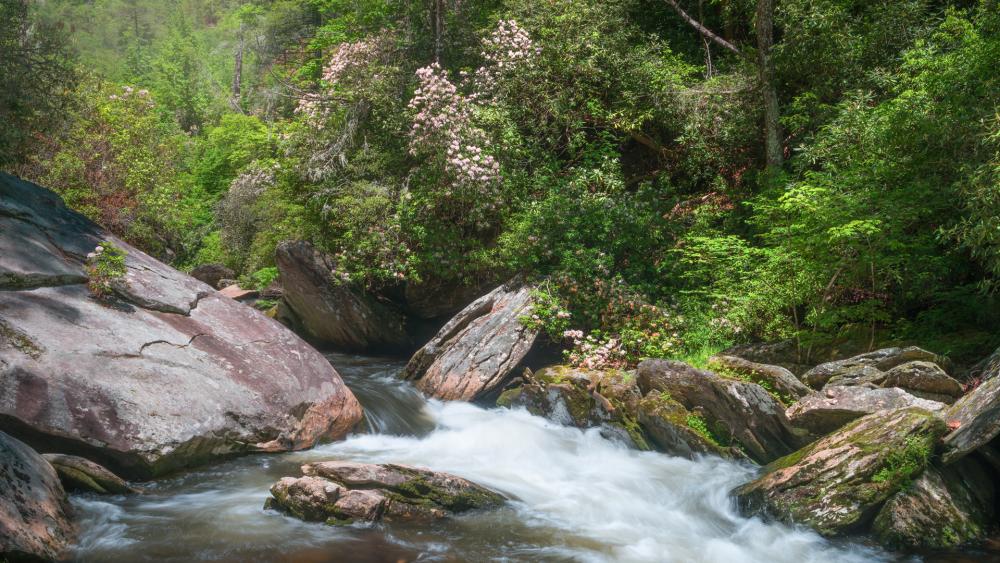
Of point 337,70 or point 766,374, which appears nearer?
point 766,374

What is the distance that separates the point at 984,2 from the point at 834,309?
13.2ft

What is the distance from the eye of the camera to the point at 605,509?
6477 mm

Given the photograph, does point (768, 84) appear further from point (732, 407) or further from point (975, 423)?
point (975, 423)

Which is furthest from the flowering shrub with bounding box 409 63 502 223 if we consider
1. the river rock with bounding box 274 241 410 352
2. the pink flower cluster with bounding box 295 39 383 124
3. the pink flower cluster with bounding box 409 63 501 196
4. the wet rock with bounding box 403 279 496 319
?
the river rock with bounding box 274 241 410 352

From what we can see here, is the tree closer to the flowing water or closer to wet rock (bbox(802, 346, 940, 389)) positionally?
the flowing water

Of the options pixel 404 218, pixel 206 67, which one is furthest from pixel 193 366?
pixel 206 67

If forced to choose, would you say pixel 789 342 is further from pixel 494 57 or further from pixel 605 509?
pixel 494 57

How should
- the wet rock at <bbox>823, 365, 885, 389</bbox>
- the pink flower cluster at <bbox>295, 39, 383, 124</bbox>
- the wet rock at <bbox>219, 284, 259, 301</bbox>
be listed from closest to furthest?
the wet rock at <bbox>823, 365, 885, 389</bbox>, the pink flower cluster at <bbox>295, 39, 383, 124</bbox>, the wet rock at <bbox>219, 284, 259, 301</bbox>

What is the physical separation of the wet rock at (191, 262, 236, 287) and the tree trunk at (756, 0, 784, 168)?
57.7 ft

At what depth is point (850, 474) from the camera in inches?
228

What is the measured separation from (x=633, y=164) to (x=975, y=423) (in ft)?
34.3

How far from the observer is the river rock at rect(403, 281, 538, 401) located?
10.1 metres

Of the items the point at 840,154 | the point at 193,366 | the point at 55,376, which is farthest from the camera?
the point at 840,154

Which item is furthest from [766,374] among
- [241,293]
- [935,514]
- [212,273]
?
[212,273]
